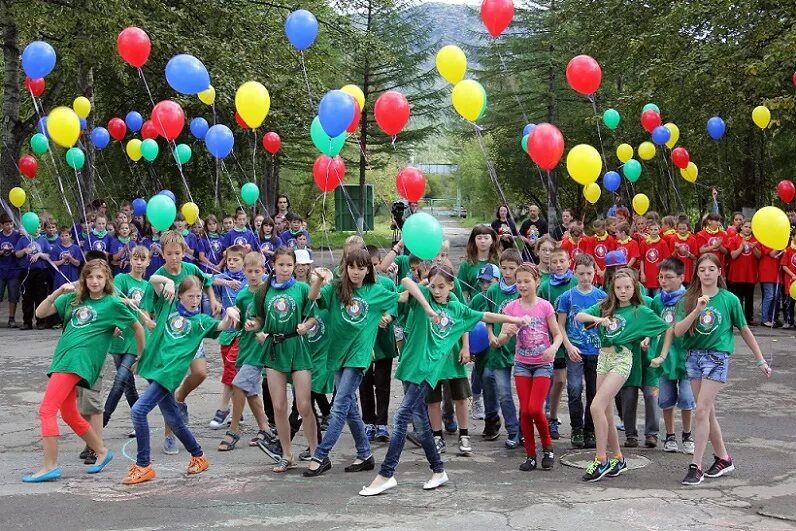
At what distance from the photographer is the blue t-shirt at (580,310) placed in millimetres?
7578

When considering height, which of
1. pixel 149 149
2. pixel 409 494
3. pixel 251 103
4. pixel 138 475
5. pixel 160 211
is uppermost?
pixel 149 149

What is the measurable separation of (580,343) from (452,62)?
427cm

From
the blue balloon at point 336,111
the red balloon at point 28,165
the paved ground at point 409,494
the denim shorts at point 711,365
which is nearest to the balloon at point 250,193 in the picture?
the red balloon at point 28,165

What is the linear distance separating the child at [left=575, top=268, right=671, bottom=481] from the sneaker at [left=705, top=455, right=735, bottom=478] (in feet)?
1.94

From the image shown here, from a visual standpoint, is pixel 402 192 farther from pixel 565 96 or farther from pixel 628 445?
pixel 565 96

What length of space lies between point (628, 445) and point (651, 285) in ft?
24.7

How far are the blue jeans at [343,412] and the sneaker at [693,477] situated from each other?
2.23 meters

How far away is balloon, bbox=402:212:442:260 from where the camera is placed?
6.92 metres

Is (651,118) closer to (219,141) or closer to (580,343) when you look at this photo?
(219,141)

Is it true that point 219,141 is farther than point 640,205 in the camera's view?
No

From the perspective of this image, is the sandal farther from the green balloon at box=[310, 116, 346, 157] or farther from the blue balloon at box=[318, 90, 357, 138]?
the green balloon at box=[310, 116, 346, 157]

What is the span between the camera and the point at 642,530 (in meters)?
5.45

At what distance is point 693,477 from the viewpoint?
654 cm

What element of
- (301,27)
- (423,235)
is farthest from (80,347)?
(301,27)
